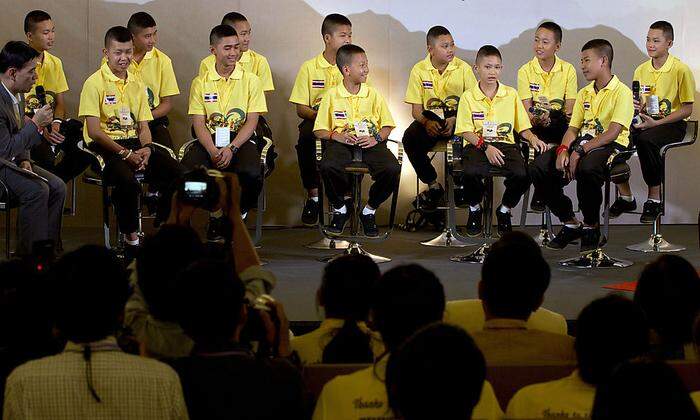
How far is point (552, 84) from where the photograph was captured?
7.39m

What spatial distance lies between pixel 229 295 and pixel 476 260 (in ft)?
13.6

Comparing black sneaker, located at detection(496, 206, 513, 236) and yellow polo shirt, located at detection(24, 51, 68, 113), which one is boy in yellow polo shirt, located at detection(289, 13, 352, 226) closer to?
black sneaker, located at detection(496, 206, 513, 236)

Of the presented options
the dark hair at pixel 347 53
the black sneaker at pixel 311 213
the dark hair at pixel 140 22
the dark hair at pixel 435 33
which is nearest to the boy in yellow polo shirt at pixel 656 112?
Result: the dark hair at pixel 435 33

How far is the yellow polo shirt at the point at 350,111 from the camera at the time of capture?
6527mm

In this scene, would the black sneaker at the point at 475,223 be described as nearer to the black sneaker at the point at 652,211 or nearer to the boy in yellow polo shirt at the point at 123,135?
the black sneaker at the point at 652,211

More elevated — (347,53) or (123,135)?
(347,53)

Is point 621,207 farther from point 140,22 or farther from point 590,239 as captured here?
point 140,22

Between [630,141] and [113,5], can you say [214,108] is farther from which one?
[630,141]

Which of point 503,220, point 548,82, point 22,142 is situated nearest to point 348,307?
point 22,142

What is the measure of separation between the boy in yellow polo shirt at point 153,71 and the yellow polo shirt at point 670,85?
325 centimetres

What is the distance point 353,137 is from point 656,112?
2.18 meters

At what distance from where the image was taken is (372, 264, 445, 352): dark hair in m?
2.29

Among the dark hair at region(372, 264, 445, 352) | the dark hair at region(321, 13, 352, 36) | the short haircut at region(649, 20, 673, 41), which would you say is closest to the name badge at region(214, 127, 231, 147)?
the dark hair at region(321, 13, 352, 36)

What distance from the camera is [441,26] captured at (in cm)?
781
